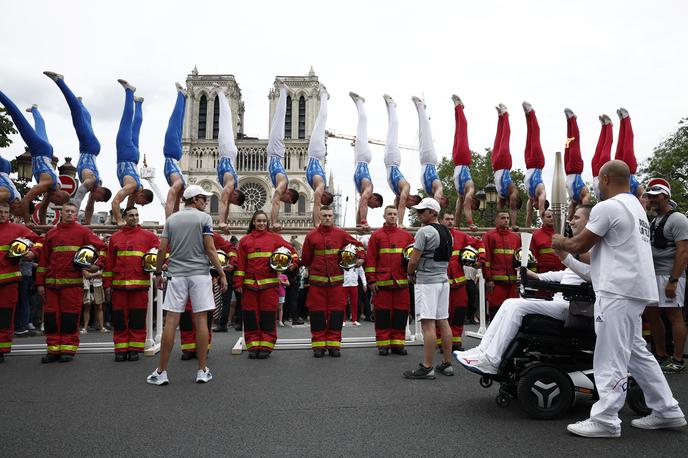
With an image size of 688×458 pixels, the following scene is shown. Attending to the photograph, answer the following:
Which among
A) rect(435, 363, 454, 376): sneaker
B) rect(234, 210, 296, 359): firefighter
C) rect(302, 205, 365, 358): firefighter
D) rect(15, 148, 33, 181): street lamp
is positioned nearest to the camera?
rect(435, 363, 454, 376): sneaker

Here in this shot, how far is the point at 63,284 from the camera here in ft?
25.6

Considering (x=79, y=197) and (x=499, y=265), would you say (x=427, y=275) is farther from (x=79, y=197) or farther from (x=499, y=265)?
(x=79, y=197)

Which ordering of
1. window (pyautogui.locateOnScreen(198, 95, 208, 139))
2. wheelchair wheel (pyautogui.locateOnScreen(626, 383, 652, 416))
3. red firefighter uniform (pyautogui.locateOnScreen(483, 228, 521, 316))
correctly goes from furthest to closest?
window (pyautogui.locateOnScreen(198, 95, 208, 139)), red firefighter uniform (pyautogui.locateOnScreen(483, 228, 521, 316)), wheelchair wheel (pyautogui.locateOnScreen(626, 383, 652, 416))

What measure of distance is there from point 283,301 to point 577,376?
34.5 ft

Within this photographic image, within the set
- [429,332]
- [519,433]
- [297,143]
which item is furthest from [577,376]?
[297,143]

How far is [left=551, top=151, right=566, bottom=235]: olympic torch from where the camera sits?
4.47 metres

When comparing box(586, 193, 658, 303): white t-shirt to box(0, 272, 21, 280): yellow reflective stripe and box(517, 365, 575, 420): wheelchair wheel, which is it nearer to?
box(517, 365, 575, 420): wheelchair wheel

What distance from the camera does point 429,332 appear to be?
6277mm

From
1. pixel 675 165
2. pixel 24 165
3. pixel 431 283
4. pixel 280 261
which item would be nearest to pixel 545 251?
pixel 431 283

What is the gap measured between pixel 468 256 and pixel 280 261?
9.29 feet

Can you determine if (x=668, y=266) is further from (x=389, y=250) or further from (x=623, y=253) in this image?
(x=389, y=250)

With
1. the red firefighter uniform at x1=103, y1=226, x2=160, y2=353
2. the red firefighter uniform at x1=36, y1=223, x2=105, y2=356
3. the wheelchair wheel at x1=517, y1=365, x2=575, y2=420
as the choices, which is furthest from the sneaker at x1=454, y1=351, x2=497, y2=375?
the red firefighter uniform at x1=36, y1=223, x2=105, y2=356

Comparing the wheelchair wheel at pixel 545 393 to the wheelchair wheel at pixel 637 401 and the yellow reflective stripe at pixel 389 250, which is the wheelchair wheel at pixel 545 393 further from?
the yellow reflective stripe at pixel 389 250

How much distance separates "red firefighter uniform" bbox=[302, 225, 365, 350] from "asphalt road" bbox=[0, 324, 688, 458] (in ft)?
3.69
